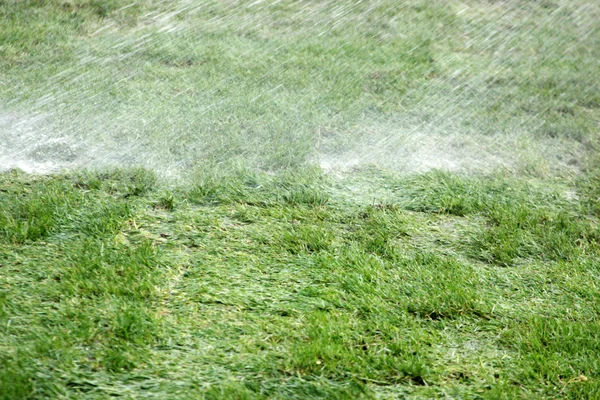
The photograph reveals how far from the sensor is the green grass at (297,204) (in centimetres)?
238

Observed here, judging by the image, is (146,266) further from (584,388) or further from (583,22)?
(583,22)

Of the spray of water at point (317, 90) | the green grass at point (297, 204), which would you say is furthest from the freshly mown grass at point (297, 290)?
the spray of water at point (317, 90)

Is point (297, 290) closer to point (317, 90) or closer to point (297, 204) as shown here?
point (297, 204)

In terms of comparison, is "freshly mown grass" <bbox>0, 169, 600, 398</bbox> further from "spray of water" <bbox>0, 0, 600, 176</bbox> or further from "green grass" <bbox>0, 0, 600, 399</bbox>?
"spray of water" <bbox>0, 0, 600, 176</bbox>

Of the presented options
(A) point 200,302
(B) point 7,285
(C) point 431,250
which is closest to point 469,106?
(C) point 431,250

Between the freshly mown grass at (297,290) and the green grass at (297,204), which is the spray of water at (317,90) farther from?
the freshly mown grass at (297,290)

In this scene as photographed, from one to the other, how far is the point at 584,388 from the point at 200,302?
1.31m

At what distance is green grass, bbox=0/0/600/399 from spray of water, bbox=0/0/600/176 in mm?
19

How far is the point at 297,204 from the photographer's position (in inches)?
138

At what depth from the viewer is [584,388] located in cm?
229

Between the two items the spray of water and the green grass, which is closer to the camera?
the green grass

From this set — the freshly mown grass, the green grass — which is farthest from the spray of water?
the freshly mown grass

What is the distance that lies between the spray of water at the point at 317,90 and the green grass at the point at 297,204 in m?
0.02

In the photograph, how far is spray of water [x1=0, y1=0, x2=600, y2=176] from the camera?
398cm
